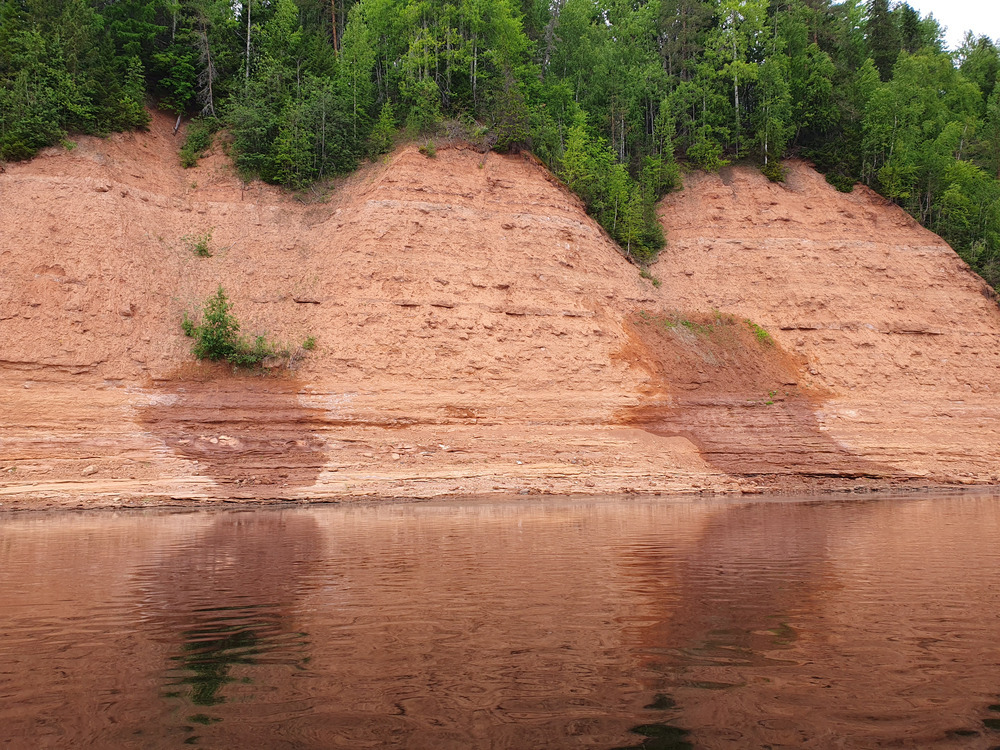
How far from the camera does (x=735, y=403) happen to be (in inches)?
1219

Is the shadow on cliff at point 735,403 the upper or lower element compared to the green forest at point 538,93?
lower

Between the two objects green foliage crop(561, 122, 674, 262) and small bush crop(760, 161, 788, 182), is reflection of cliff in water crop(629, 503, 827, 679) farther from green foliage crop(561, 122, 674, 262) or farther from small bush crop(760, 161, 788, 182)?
small bush crop(760, 161, 788, 182)

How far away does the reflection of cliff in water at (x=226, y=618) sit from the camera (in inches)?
194

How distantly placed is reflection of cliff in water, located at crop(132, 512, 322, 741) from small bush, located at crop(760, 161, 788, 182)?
3648 centimetres

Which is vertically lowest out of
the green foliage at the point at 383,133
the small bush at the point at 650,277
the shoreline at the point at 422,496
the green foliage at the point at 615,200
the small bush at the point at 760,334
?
the shoreline at the point at 422,496

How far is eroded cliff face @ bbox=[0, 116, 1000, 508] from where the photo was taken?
83.4 feet

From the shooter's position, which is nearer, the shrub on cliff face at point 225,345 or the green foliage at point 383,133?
the shrub on cliff face at point 225,345

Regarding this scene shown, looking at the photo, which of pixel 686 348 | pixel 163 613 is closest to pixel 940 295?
pixel 686 348

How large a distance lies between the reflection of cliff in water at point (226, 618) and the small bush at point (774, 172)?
120 ft

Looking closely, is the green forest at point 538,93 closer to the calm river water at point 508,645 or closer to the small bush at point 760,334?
the small bush at point 760,334

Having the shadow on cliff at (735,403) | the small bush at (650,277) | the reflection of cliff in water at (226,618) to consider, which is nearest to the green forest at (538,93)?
the small bush at (650,277)

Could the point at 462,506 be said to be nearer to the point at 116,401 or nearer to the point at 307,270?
the point at 116,401

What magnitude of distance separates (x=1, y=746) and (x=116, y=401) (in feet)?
80.4

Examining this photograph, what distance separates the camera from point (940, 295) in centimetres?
3772
